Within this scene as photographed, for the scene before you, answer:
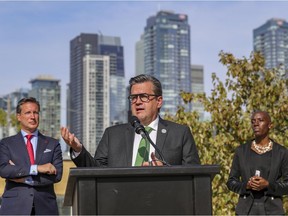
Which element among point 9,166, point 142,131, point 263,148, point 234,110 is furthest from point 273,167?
point 234,110

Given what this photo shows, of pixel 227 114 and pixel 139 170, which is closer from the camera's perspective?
pixel 139 170

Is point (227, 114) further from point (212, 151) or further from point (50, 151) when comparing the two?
point (50, 151)

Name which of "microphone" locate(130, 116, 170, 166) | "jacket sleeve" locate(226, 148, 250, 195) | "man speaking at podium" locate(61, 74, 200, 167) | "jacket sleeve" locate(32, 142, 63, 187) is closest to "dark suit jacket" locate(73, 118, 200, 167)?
"man speaking at podium" locate(61, 74, 200, 167)

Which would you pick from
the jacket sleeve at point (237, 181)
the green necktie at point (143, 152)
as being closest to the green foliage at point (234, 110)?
the jacket sleeve at point (237, 181)

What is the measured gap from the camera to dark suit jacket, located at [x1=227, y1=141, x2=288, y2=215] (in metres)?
7.07

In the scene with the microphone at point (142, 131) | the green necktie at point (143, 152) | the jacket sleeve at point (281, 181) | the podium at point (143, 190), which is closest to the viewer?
the podium at point (143, 190)

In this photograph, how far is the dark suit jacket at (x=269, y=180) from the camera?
23.2ft

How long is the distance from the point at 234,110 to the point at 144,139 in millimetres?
10353

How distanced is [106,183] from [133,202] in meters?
0.21

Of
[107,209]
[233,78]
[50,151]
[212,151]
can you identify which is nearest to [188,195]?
[107,209]

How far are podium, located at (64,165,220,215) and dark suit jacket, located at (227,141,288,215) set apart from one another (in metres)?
2.86

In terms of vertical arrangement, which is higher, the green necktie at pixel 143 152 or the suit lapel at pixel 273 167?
the green necktie at pixel 143 152

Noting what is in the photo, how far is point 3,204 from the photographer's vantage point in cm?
648

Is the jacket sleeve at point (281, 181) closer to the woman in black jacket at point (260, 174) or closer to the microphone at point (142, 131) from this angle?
the woman in black jacket at point (260, 174)
